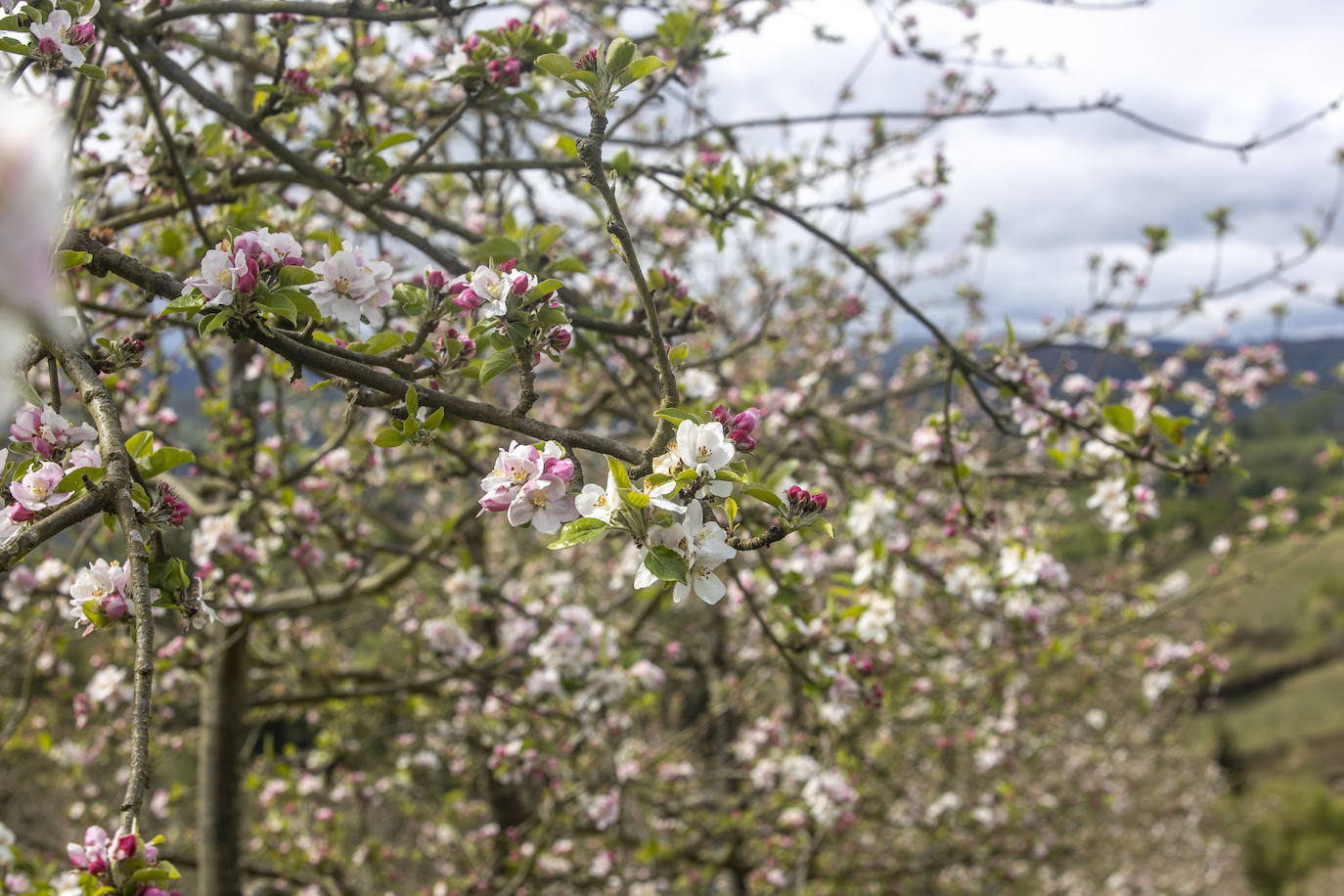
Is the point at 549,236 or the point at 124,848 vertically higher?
the point at 549,236

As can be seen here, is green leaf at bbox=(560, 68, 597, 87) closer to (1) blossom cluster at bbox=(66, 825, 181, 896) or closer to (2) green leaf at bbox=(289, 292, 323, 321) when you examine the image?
(2) green leaf at bbox=(289, 292, 323, 321)

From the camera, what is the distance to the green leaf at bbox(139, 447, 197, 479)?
126 cm

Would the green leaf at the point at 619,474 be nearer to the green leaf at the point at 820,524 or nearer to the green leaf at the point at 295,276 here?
the green leaf at the point at 820,524

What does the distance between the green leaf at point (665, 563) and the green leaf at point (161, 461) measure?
2.59 ft

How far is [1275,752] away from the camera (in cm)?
3089

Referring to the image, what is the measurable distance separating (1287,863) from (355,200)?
81.8ft

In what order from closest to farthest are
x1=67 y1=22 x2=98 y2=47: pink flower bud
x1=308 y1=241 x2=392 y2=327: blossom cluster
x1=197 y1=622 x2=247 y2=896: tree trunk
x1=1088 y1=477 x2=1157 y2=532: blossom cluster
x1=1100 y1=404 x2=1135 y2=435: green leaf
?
x1=308 y1=241 x2=392 y2=327: blossom cluster, x1=67 y1=22 x2=98 y2=47: pink flower bud, x1=1100 y1=404 x2=1135 y2=435: green leaf, x1=1088 y1=477 x2=1157 y2=532: blossom cluster, x1=197 y1=622 x2=247 y2=896: tree trunk

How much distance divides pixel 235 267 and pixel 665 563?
79 centimetres

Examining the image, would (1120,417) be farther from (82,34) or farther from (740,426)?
(82,34)

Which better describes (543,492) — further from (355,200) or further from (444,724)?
(444,724)

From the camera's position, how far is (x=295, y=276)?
3.90 ft

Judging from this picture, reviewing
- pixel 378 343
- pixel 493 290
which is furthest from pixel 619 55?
pixel 378 343

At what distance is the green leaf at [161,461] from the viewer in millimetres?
1258

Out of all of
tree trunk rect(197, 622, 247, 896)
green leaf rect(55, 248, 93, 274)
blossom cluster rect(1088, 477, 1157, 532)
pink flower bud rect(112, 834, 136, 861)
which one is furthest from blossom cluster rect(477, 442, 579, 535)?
tree trunk rect(197, 622, 247, 896)
